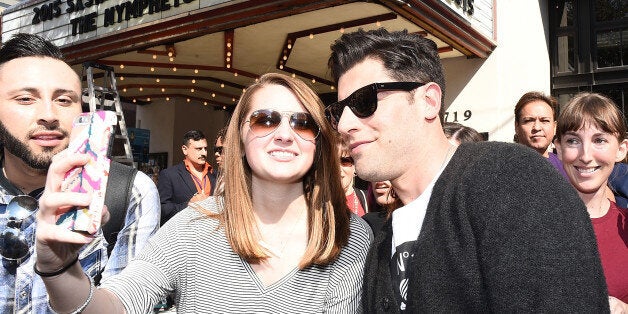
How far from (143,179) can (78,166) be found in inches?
33.2

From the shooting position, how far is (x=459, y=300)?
152 cm

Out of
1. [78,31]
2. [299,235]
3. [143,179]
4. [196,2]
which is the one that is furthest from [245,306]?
[78,31]

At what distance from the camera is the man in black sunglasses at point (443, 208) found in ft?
4.41

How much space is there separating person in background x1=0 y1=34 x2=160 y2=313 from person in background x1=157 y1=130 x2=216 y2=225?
4.59m

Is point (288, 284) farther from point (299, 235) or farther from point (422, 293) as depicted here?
point (422, 293)

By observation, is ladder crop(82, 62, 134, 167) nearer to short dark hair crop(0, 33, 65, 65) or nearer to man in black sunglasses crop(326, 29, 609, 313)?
short dark hair crop(0, 33, 65, 65)

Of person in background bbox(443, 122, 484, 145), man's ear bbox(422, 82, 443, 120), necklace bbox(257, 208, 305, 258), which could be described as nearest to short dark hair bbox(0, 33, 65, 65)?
necklace bbox(257, 208, 305, 258)

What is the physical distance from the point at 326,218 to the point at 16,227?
4.42 ft

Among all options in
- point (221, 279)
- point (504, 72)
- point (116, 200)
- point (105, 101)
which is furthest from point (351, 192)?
point (105, 101)

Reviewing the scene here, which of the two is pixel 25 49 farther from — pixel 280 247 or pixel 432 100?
pixel 432 100

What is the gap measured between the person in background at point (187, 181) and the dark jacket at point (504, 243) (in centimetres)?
552

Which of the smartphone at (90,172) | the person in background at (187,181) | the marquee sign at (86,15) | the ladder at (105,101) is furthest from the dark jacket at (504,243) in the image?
the ladder at (105,101)

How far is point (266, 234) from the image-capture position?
7.70 ft

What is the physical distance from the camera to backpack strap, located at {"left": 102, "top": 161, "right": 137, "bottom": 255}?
2.06 m
